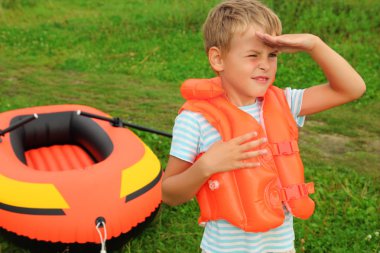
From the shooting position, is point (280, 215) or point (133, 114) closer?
point (280, 215)

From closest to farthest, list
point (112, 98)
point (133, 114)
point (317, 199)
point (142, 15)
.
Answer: point (317, 199) → point (133, 114) → point (112, 98) → point (142, 15)

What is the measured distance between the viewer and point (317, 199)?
15.4ft

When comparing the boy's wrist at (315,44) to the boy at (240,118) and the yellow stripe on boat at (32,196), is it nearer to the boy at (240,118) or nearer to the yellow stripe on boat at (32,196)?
the boy at (240,118)

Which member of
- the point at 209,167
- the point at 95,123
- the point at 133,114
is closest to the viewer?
the point at 209,167

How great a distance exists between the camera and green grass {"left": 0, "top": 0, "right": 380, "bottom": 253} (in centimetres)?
438

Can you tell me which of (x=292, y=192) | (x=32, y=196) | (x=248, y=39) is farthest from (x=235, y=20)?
(x=32, y=196)

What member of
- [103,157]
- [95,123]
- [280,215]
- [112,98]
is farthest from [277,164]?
[112,98]

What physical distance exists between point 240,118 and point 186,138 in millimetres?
235

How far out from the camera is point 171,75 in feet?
27.5

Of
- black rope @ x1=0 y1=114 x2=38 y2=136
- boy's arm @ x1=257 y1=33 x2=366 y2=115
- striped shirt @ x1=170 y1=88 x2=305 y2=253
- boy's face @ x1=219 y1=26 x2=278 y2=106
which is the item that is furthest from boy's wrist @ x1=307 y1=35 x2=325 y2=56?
black rope @ x1=0 y1=114 x2=38 y2=136

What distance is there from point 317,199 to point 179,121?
2688mm

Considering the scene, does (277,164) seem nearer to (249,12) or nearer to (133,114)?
(249,12)

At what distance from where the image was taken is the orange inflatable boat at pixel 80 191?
3844mm

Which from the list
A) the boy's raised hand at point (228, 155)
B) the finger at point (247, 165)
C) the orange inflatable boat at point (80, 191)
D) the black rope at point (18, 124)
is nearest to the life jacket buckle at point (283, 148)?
the finger at point (247, 165)
